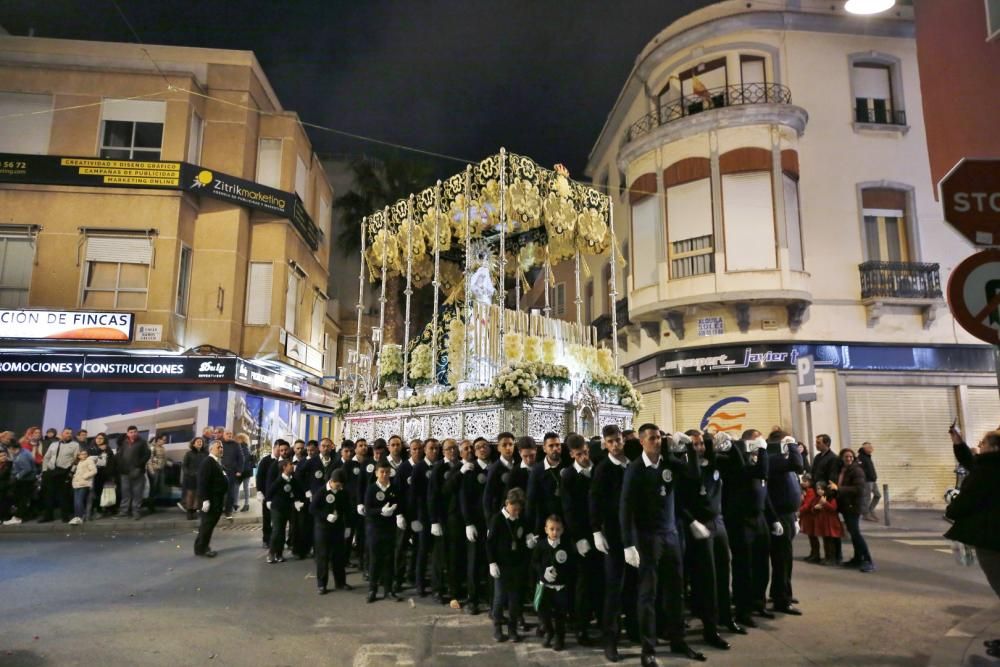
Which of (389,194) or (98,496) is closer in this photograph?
(98,496)

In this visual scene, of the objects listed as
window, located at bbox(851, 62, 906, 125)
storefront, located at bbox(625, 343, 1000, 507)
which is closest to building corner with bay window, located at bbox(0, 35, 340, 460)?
storefront, located at bbox(625, 343, 1000, 507)

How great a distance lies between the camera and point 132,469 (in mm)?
14680

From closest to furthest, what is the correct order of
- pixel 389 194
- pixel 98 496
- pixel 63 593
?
pixel 63 593 < pixel 98 496 < pixel 389 194

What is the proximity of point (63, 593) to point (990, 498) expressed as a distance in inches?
398

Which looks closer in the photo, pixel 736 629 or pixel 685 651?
pixel 685 651

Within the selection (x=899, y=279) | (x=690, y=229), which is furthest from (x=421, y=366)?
(x=899, y=279)

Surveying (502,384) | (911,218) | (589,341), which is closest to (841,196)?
(911,218)

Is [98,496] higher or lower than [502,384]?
lower

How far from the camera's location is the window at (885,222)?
1916 centimetres

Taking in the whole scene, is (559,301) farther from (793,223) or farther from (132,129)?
(132,129)

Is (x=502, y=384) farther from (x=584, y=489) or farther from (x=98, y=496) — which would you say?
(x=98, y=496)

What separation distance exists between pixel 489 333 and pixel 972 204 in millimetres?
7830

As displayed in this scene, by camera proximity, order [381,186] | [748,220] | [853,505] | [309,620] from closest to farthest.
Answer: [309,620] → [853,505] → [748,220] → [381,186]

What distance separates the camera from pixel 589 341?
12.3 metres
